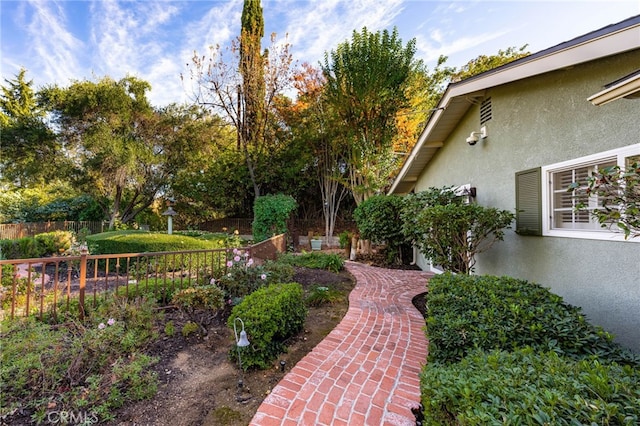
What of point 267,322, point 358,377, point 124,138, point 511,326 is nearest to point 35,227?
point 124,138

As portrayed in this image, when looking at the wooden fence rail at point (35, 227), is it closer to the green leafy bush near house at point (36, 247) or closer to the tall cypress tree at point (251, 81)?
the green leafy bush near house at point (36, 247)

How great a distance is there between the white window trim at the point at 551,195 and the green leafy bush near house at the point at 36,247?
1351 cm

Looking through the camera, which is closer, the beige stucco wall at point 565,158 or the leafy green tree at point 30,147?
the beige stucco wall at point 565,158

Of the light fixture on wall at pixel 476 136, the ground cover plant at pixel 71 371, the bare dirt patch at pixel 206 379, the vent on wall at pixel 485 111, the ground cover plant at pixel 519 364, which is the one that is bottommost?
the bare dirt patch at pixel 206 379

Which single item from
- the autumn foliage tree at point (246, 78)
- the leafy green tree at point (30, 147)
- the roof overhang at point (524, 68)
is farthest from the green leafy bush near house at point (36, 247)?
the roof overhang at point (524, 68)

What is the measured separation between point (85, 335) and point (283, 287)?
7.25 feet

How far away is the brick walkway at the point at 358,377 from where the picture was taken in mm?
2053

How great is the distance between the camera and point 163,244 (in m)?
7.94

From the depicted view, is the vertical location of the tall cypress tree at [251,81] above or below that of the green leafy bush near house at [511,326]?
above

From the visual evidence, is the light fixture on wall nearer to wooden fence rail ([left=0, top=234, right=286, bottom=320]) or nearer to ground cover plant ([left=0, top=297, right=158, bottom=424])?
wooden fence rail ([left=0, top=234, right=286, bottom=320])

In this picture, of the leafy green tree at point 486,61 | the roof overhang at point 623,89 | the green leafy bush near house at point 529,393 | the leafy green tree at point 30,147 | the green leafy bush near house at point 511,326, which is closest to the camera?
the green leafy bush near house at point 529,393

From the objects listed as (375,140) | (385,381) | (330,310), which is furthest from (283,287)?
(375,140)

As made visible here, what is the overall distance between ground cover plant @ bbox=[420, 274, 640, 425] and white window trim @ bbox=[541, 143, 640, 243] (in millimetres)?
858

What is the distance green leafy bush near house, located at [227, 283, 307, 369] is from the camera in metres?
2.73
